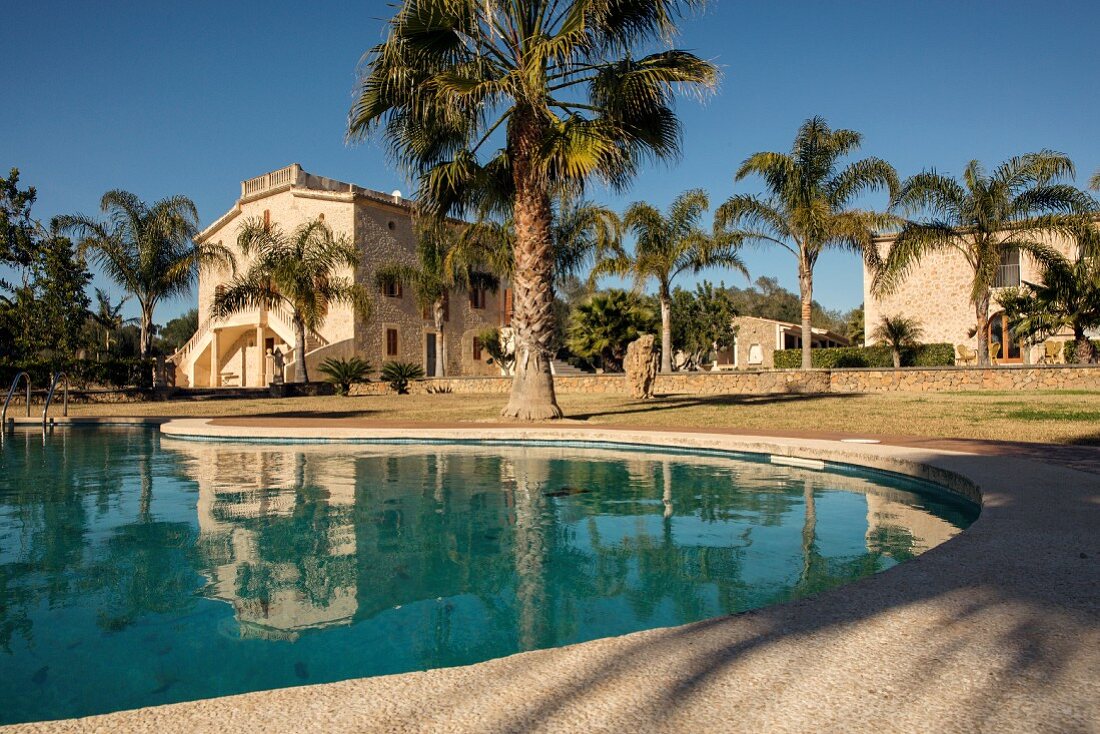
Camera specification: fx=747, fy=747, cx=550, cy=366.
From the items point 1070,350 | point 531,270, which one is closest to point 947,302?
point 1070,350

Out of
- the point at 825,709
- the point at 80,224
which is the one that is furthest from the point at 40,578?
the point at 80,224

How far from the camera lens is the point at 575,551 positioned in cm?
516

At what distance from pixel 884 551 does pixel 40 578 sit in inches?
214

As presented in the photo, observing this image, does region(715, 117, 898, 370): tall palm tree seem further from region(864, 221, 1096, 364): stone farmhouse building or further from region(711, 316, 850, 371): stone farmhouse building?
region(711, 316, 850, 371): stone farmhouse building

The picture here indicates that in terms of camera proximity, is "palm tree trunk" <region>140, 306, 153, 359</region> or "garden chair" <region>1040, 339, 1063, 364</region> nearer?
"palm tree trunk" <region>140, 306, 153, 359</region>

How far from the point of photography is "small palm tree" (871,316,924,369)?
29344mm

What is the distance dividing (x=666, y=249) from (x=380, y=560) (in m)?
22.0

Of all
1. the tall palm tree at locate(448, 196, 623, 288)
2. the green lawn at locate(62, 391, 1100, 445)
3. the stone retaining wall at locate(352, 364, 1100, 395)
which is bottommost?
the green lawn at locate(62, 391, 1100, 445)

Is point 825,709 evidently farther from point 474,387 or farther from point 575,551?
point 474,387

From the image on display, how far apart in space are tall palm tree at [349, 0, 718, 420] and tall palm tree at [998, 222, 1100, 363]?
14044 mm

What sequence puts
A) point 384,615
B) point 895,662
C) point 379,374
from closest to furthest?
point 895,662, point 384,615, point 379,374

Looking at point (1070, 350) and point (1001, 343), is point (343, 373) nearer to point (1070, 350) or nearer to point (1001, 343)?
point (1070, 350)

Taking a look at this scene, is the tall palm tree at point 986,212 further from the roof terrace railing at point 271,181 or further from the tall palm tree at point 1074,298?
the roof terrace railing at point 271,181

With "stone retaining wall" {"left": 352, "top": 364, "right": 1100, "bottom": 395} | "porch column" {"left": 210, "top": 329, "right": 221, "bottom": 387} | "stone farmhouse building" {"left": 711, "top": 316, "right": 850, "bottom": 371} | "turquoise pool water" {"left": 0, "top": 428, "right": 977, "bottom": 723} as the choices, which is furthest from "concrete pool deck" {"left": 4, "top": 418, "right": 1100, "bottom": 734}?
"stone farmhouse building" {"left": 711, "top": 316, "right": 850, "bottom": 371}
